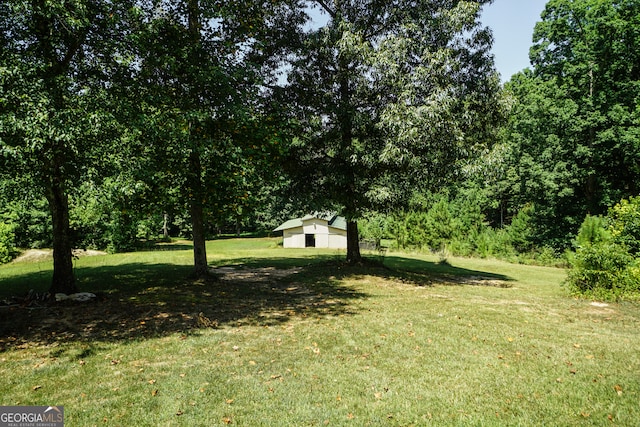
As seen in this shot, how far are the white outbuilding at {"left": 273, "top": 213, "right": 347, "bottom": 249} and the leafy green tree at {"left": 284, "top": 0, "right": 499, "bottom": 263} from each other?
84.4 feet

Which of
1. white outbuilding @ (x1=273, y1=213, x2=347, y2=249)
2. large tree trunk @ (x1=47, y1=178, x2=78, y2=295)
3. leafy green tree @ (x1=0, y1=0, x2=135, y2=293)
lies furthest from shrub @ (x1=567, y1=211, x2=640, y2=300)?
white outbuilding @ (x1=273, y1=213, x2=347, y2=249)

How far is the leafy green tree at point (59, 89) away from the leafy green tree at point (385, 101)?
6982mm

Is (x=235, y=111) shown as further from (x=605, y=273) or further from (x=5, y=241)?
(x=5, y=241)

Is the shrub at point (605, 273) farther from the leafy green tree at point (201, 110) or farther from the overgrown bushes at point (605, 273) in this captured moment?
the leafy green tree at point (201, 110)

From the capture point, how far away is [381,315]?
8.38 meters

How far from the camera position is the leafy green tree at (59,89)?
630cm

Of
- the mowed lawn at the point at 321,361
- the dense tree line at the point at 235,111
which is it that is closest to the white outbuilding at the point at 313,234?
the dense tree line at the point at 235,111

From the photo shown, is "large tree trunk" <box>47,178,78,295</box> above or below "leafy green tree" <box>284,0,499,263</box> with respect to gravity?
below

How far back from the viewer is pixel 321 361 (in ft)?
18.3

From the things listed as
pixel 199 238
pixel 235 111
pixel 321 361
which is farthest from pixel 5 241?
pixel 321 361

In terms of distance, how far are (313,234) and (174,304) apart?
3155cm

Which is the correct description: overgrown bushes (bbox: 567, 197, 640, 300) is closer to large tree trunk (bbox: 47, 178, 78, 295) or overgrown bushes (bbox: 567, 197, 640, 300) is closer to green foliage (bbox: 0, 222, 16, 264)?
large tree trunk (bbox: 47, 178, 78, 295)

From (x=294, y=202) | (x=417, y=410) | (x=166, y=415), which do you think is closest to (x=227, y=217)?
(x=294, y=202)

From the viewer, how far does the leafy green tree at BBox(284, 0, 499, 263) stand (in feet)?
37.7
